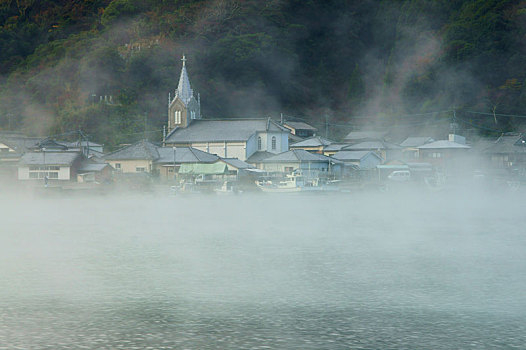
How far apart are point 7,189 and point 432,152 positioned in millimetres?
37369

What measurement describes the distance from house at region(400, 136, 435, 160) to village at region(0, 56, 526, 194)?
105 mm

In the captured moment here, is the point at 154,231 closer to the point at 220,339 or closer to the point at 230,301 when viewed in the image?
the point at 230,301

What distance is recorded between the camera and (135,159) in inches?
2074

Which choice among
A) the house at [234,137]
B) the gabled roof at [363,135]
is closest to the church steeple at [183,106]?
the house at [234,137]

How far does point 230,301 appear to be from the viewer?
11258 mm

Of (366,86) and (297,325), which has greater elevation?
(366,86)

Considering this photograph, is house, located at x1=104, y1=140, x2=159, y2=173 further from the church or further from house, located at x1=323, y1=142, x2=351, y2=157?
house, located at x1=323, y1=142, x2=351, y2=157

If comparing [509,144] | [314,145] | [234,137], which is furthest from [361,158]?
[509,144]

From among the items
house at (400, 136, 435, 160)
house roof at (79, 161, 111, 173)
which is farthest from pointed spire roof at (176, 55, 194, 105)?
house at (400, 136, 435, 160)

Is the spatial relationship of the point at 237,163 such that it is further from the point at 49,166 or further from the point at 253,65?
the point at 253,65

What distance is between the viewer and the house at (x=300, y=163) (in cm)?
5266

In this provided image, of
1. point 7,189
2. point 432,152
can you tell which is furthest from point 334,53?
point 7,189

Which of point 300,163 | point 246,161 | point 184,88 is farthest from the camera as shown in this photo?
point 184,88

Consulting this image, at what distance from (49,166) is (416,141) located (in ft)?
115
